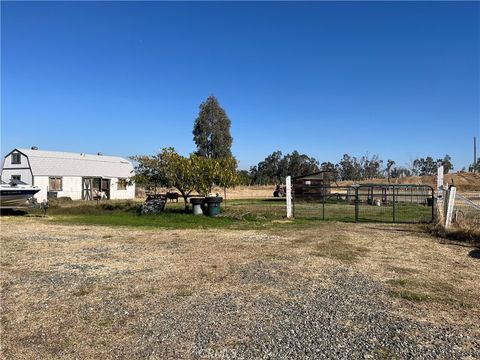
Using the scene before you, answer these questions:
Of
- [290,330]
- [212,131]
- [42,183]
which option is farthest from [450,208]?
[212,131]

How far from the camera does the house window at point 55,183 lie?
107 feet

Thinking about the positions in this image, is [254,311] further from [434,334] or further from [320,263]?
[320,263]

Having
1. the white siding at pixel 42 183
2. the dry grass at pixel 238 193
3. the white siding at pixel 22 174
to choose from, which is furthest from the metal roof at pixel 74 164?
the dry grass at pixel 238 193

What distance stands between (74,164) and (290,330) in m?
34.7

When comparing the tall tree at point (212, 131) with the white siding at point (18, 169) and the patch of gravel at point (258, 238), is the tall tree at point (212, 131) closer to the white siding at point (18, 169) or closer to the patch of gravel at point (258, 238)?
the white siding at point (18, 169)

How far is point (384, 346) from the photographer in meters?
4.03

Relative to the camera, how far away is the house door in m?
34.9

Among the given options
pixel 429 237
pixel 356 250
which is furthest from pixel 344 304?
pixel 429 237

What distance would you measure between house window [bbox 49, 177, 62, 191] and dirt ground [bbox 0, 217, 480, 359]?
24.6 m

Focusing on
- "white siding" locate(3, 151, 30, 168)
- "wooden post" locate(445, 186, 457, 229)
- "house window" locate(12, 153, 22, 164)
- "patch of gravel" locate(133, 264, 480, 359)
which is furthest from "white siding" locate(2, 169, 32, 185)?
"patch of gravel" locate(133, 264, 480, 359)

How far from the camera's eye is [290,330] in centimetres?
444

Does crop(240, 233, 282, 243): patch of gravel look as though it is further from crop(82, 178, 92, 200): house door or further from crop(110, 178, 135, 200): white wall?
crop(82, 178, 92, 200): house door

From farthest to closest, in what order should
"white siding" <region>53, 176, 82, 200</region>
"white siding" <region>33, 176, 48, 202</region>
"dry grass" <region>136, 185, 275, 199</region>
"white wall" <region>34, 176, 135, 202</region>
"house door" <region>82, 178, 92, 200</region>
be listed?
"dry grass" <region>136, 185, 275, 199</region>
"house door" <region>82, 178, 92, 200</region>
"white siding" <region>53, 176, 82, 200</region>
"white wall" <region>34, 176, 135, 202</region>
"white siding" <region>33, 176, 48, 202</region>

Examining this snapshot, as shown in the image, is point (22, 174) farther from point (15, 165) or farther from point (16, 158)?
point (16, 158)
